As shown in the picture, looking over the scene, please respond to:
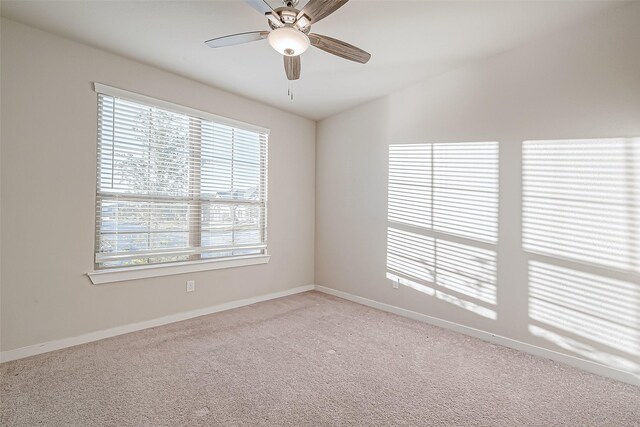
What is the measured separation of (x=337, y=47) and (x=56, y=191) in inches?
99.8

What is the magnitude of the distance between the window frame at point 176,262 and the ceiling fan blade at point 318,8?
77.2 inches

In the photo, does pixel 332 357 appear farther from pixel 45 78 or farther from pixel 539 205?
pixel 45 78

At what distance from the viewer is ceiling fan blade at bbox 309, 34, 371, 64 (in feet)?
6.69

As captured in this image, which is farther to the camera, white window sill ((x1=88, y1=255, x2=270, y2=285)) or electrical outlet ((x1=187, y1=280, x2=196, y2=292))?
electrical outlet ((x1=187, y1=280, x2=196, y2=292))

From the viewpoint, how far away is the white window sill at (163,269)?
2811mm

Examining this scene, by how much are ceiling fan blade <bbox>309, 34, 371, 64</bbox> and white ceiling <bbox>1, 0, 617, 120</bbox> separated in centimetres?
34

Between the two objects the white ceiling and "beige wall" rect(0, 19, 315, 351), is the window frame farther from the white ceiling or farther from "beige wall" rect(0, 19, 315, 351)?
the white ceiling

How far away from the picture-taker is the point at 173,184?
10.7 ft

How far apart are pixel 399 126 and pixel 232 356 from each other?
9.90ft

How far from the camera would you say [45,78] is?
2.53 metres

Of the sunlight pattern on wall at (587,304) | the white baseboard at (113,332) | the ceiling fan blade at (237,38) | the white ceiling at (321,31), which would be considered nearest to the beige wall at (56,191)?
the white baseboard at (113,332)

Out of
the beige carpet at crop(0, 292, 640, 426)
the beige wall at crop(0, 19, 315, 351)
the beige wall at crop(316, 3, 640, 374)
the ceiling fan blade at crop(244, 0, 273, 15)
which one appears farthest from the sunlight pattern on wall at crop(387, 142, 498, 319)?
the beige wall at crop(0, 19, 315, 351)

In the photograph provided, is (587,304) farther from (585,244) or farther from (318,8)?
(318,8)

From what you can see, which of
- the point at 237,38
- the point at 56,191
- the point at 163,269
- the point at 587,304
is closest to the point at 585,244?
the point at 587,304
